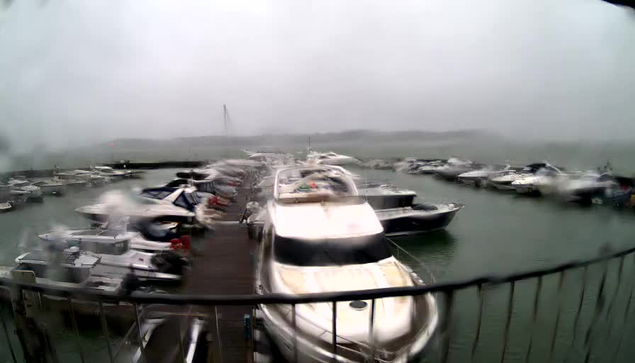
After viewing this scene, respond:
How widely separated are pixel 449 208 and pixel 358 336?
355 inches

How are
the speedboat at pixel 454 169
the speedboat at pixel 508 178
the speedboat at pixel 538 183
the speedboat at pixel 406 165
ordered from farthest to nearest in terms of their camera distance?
the speedboat at pixel 406 165 < the speedboat at pixel 454 169 < the speedboat at pixel 508 178 < the speedboat at pixel 538 183

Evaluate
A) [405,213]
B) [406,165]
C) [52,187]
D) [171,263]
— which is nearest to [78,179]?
[52,187]

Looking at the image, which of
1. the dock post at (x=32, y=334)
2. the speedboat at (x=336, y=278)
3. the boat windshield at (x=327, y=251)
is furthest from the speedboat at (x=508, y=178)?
the dock post at (x=32, y=334)

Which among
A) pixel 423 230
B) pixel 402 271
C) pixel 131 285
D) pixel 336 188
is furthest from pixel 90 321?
pixel 423 230

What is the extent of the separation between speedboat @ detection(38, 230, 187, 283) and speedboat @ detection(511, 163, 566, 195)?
48.3 feet

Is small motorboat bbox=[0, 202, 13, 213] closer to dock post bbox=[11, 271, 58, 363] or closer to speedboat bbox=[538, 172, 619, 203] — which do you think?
dock post bbox=[11, 271, 58, 363]

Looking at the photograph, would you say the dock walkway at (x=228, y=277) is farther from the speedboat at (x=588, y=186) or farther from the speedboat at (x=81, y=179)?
the speedboat at (x=81, y=179)

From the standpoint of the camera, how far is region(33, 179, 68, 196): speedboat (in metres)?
14.0

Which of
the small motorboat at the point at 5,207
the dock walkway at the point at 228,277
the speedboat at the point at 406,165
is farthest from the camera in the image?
the speedboat at the point at 406,165

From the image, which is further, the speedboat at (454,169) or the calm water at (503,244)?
the speedboat at (454,169)

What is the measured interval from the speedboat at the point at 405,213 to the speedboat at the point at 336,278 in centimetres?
500

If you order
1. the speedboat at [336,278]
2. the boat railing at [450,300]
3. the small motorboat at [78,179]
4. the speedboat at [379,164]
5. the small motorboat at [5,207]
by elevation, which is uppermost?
the boat railing at [450,300]

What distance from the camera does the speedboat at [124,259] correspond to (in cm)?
528

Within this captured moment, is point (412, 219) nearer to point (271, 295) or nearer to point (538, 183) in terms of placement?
point (538, 183)
